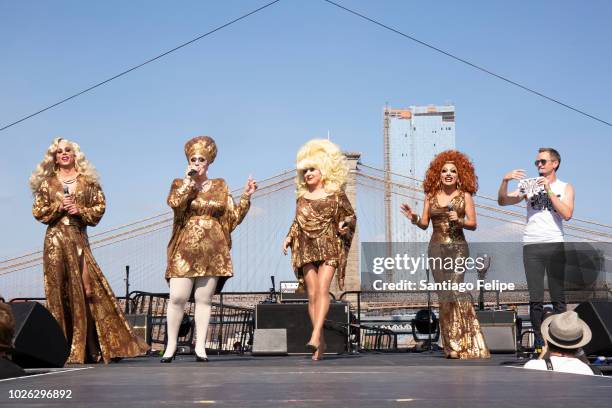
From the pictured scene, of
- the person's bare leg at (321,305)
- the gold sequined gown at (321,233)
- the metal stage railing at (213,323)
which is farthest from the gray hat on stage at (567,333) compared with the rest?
the metal stage railing at (213,323)

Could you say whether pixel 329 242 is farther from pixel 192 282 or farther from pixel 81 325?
pixel 81 325

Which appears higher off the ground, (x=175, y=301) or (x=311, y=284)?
(x=311, y=284)

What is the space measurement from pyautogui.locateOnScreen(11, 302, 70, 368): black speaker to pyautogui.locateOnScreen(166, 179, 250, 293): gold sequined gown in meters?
1.24

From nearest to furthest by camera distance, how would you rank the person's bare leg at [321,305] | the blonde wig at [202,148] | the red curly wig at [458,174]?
the person's bare leg at [321,305]
the blonde wig at [202,148]
the red curly wig at [458,174]

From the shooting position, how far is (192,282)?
6.11 m

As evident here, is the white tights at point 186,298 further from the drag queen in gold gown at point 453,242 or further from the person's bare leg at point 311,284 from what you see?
the drag queen in gold gown at point 453,242

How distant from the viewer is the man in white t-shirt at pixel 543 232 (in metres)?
5.93

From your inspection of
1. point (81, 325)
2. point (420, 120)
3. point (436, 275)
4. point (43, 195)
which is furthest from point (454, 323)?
point (420, 120)

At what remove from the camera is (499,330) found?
800 centimetres

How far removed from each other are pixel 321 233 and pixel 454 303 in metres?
1.17

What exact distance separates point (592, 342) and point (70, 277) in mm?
3637

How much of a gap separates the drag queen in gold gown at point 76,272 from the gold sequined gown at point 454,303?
7.53 feet

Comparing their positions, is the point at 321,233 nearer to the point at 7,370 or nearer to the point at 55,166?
the point at 55,166

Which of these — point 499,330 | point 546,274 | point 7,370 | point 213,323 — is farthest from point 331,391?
point 213,323
